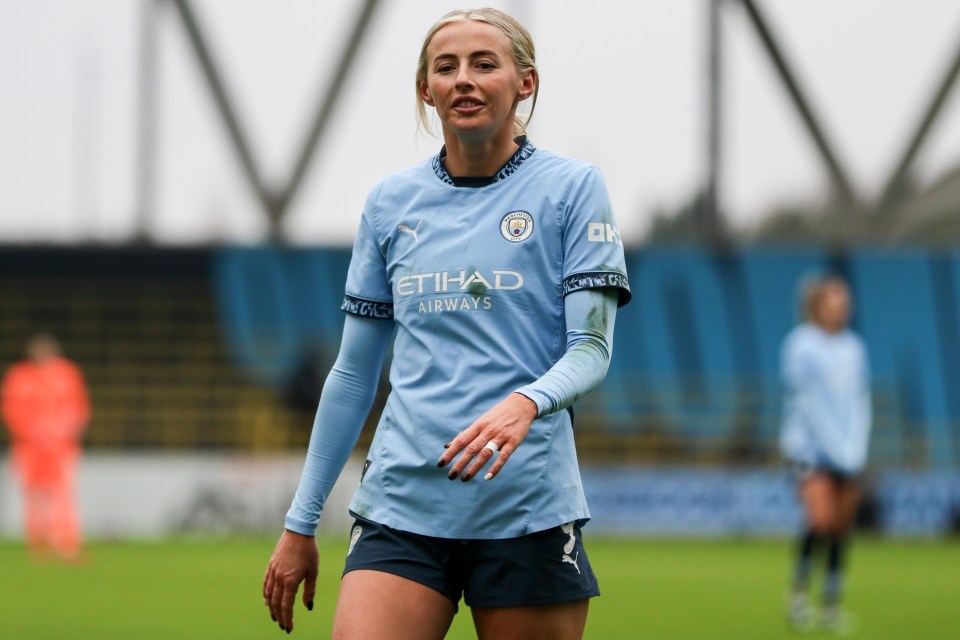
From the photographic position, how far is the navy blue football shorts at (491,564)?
3.47 m

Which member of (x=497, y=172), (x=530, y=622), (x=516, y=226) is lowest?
(x=530, y=622)

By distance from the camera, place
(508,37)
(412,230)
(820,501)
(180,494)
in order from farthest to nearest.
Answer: (180,494)
(820,501)
(412,230)
(508,37)

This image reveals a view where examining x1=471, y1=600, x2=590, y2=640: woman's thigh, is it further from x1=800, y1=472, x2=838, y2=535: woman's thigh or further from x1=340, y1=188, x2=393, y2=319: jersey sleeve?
x1=800, y1=472, x2=838, y2=535: woman's thigh

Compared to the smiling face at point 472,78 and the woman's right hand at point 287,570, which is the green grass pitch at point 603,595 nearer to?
the woman's right hand at point 287,570

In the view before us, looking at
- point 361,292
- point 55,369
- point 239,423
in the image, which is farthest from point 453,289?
point 239,423

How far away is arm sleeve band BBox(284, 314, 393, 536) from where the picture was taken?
3766 millimetres

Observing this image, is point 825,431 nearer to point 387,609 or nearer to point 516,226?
point 516,226

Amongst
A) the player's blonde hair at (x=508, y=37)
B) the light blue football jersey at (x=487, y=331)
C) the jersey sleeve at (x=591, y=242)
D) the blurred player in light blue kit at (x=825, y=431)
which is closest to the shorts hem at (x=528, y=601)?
the light blue football jersey at (x=487, y=331)

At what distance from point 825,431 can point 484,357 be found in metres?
7.75

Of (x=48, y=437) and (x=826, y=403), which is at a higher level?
(x=48, y=437)

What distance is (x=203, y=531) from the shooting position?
21938 mm

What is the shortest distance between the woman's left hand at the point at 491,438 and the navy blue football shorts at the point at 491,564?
0.30 meters

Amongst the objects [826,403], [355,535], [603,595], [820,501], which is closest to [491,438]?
[355,535]

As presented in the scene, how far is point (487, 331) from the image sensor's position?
352 centimetres
